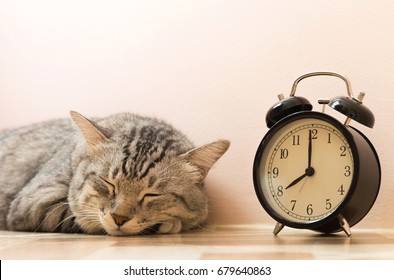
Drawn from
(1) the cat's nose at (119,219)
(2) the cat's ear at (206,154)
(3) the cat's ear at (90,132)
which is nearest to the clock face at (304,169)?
(2) the cat's ear at (206,154)

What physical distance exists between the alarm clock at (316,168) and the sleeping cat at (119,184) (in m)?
0.20

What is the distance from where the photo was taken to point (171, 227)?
1.71 m

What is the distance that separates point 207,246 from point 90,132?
0.62 m

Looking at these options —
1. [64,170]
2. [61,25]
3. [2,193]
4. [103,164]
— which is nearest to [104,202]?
[103,164]

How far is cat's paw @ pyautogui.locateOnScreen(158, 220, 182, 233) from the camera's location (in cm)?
170

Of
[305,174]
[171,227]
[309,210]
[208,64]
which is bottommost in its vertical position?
[171,227]

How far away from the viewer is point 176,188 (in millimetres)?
1694

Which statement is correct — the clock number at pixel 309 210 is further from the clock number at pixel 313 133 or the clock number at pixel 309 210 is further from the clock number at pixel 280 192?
the clock number at pixel 313 133

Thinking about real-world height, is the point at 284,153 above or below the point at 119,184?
above

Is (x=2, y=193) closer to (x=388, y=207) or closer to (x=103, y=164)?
(x=103, y=164)

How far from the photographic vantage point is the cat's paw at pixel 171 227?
66.9 inches

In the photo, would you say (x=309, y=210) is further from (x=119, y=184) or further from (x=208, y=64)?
(x=208, y=64)

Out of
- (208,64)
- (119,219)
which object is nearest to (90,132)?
(119,219)

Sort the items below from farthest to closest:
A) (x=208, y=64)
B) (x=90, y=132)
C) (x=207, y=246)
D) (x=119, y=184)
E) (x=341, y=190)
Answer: (x=208, y=64) < (x=90, y=132) < (x=119, y=184) < (x=341, y=190) < (x=207, y=246)
